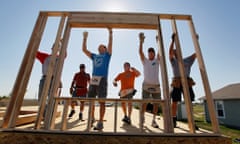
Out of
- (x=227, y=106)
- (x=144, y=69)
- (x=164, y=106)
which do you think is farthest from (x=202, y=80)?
(x=227, y=106)

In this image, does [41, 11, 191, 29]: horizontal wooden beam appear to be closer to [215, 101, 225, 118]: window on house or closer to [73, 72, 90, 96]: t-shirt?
[73, 72, 90, 96]: t-shirt

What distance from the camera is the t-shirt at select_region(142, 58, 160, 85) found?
300cm

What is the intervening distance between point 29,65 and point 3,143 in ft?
3.57

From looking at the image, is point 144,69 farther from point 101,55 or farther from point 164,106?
point 164,106

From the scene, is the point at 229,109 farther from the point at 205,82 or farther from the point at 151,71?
the point at 205,82

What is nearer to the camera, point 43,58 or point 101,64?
point 101,64

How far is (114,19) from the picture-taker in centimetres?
252

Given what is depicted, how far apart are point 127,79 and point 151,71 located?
26.7 inches

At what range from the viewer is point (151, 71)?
304cm

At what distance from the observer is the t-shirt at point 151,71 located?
9.85 feet

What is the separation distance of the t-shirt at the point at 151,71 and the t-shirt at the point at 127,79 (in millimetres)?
475

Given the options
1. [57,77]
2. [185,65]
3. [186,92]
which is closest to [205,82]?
[186,92]

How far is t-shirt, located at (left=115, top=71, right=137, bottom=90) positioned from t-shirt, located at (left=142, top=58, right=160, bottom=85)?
1.56 feet

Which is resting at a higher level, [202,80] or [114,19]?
[114,19]
